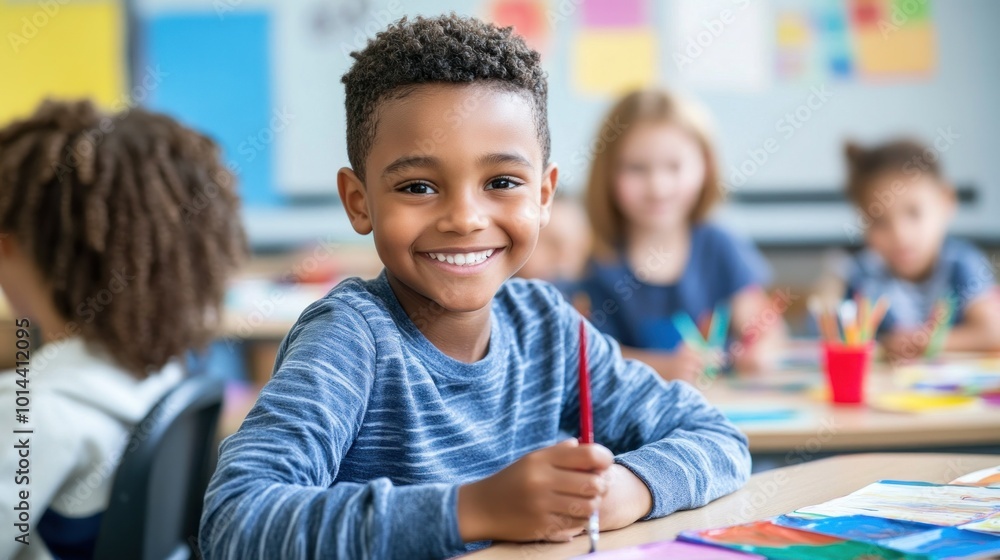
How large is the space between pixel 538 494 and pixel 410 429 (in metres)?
0.24

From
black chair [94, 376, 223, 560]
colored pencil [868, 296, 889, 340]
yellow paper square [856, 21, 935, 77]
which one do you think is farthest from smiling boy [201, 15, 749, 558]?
yellow paper square [856, 21, 935, 77]

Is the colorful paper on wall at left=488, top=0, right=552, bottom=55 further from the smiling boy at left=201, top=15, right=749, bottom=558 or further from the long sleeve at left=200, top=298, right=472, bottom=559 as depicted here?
the long sleeve at left=200, top=298, right=472, bottom=559

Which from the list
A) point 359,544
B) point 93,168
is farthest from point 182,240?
point 359,544

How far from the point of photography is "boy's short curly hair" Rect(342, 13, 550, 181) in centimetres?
99

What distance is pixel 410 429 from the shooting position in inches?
39.6

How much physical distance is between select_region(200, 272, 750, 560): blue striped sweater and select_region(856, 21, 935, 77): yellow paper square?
139 inches

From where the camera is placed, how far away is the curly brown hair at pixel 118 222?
1552mm

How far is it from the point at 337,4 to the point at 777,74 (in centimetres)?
207

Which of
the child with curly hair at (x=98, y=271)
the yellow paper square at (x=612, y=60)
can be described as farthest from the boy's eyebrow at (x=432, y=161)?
the yellow paper square at (x=612, y=60)

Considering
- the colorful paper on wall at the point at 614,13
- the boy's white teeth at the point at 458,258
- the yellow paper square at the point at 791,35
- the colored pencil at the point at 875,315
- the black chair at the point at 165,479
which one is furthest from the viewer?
the colorful paper on wall at the point at 614,13

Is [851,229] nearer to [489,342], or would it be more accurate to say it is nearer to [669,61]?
[669,61]

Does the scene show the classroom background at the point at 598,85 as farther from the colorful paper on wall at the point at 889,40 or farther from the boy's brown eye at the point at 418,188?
the boy's brown eye at the point at 418,188

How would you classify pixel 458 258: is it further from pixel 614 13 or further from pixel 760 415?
pixel 614 13

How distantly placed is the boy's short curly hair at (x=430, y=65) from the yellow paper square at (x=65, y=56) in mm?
4194
